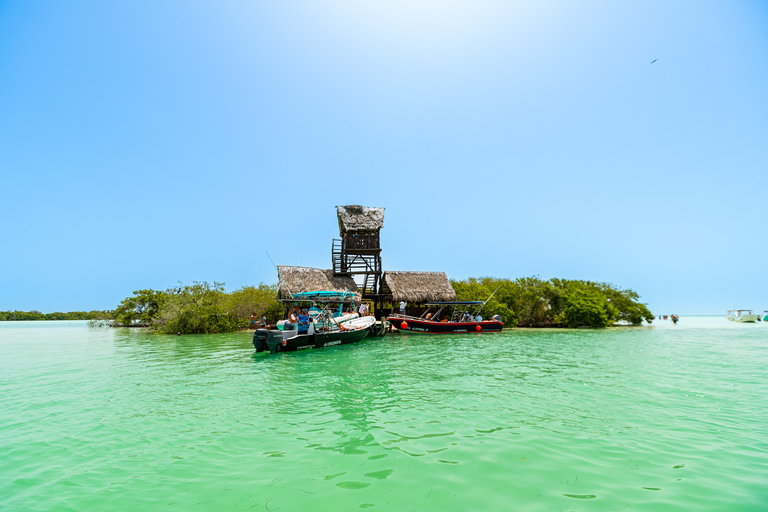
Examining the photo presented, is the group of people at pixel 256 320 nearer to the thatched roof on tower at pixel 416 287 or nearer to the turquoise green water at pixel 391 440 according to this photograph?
the thatched roof on tower at pixel 416 287

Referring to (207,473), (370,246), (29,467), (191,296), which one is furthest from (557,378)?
(191,296)

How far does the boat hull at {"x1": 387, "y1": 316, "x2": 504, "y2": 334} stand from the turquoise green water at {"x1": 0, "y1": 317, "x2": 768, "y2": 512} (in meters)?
14.3

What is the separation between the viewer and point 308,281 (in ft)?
87.5

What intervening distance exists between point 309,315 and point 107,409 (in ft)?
36.6

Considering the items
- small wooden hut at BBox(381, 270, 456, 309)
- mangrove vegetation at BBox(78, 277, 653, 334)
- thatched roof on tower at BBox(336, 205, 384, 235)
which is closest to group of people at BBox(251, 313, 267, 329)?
mangrove vegetation at BBox(78, 277, 653, 334)

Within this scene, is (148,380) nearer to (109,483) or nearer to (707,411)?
(109,483)

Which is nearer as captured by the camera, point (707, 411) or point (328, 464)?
point (328, 464)

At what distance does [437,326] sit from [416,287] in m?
5.16

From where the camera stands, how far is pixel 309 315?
730 inches

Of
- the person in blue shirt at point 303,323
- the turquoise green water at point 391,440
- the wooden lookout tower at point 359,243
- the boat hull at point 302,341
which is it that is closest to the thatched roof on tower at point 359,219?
the wooden lookout tower at point 359,243

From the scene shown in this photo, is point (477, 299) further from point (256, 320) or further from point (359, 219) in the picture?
point (256, 320)

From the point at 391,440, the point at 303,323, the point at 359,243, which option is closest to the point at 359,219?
the point at 359,243

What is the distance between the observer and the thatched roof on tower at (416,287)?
28906 millimetres

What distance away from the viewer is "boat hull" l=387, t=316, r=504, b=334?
25422 millimetres
